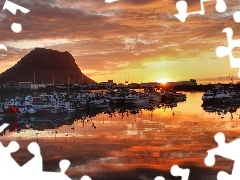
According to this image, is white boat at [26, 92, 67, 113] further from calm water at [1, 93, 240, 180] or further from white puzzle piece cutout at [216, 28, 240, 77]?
white puzzle piece cutout at [216, 28, 240, 77]

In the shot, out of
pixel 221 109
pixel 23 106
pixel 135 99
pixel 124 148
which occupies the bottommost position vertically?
pixel 124 148

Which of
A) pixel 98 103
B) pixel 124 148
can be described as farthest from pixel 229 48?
pixel 98 103

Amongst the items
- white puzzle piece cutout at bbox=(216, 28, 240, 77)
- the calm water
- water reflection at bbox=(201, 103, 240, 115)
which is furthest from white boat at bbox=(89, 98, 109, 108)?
white puzzle piece cutout at bbox=(216, 28, 240, 77)

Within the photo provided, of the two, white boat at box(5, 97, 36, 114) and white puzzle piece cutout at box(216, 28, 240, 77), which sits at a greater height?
white puzzle piece cutout at box(216, 28, 240, 77)

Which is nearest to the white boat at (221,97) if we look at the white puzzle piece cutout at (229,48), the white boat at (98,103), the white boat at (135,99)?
the white boat at (135,99)

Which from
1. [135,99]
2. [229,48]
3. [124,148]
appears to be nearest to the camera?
[229,48]

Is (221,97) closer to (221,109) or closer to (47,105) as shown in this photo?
(221,109)

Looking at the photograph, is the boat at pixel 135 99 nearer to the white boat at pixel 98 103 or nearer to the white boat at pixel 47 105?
the white boat at pixel 98 103

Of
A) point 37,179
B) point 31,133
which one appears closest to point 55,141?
point 31,133

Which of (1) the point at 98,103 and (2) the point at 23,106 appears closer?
(2) the point at 23,106

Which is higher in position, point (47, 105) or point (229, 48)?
point (229, 48)

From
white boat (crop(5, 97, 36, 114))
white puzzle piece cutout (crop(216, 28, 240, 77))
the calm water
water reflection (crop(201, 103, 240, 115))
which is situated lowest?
the calm water

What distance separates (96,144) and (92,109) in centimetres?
2938

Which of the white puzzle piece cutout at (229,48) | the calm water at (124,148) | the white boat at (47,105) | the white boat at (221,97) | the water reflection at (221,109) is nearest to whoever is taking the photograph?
the white puzzle piece cutout at (229,48)
